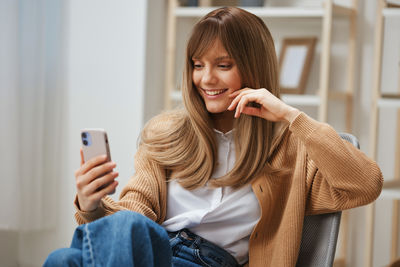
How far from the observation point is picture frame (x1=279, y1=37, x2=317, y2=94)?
263 centimetres

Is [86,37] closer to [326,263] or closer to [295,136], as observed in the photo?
[295,136]

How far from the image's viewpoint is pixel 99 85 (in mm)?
2666

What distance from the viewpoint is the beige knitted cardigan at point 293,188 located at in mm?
1362

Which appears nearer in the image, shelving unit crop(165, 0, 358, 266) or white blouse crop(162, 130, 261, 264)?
white blouse crop(162, 130, 261, 264)

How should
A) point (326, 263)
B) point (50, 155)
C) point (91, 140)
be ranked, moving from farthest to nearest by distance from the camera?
point (50, 155)
point (326, 263)
point (91, 140)

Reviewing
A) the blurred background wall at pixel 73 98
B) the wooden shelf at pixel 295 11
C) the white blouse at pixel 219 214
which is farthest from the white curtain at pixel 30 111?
the white blouse at pixel 219 214

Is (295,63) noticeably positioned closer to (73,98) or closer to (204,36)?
(73,98)

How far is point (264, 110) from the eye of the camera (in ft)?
4.82

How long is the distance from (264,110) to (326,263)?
0.41 meters

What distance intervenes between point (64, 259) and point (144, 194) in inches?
16.8

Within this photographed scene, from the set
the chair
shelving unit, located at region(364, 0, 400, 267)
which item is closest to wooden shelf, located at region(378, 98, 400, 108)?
shelving unit, located at region(364, 0, 400, 267)

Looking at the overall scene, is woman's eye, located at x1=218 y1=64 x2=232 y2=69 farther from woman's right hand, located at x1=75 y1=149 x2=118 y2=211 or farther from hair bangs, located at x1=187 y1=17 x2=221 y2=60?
woman's right hand, located at x1=75 y1=149 x2=118 y2=211

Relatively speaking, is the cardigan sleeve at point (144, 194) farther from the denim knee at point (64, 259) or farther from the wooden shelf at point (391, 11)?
the wooden shelf at point (391, 11)

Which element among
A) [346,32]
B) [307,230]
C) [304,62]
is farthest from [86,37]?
[307,230]
